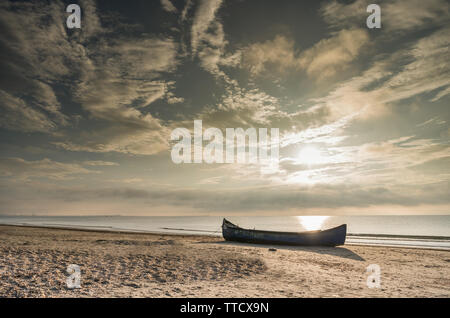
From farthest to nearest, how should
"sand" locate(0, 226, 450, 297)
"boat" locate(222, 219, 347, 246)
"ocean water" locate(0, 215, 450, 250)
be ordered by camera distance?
1. "ocean water" locate(0, 215, 450, 250)
2. "boat" locate(222, 219, 347, 246)
3. "sand" locate(0, 226, 450, 297)

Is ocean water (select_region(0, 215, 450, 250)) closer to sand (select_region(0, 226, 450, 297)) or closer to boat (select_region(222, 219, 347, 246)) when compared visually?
boat (select_region(222, 219, 347, 246))

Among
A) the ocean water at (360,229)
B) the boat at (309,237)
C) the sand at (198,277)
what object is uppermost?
the sand at (198,277)

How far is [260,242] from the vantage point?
87.4 feet

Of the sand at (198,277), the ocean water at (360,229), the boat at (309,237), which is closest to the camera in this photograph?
the sand at (198,277)

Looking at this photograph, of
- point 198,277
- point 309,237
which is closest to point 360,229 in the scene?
point 309,237

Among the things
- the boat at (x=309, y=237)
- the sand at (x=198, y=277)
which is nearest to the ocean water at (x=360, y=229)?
the boat at (x=309, y=237)

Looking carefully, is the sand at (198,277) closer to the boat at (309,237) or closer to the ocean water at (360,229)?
the boat at (309,237)

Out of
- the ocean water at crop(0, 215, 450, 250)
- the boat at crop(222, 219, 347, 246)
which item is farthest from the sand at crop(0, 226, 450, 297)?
the ocean water at crop(0, 215, 450, 250)

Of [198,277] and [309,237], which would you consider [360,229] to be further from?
[198,277]

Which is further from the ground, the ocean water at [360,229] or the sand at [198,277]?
the sand at [198,277]

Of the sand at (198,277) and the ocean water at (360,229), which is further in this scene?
the ocean water at (360,229)

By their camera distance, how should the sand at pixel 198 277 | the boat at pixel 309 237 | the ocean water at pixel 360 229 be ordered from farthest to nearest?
the ocean water at pixel 360 229, the boat at pixel 309 237, the sand at pixel 198 277

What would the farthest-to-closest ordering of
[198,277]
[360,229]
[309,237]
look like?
[360,229], [309,237], [198,277]
